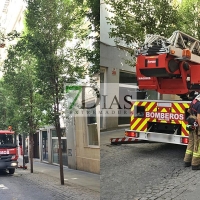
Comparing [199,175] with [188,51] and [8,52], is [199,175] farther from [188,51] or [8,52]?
[8,52]

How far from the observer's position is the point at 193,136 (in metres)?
1.57

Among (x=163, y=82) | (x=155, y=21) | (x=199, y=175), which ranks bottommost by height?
(x=199, y=175)

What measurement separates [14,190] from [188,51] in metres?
1.15

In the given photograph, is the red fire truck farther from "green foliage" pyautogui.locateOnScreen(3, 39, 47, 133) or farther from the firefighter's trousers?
"green foliage" pyautogui.locateOnScreen(3, 39, 47, 133)

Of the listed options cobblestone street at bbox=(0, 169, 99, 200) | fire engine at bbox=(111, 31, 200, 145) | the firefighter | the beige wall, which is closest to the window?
the beige wall

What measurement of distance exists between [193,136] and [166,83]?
14.7 inches

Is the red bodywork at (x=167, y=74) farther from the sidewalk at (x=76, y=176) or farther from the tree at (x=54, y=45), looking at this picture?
the sidewalk at (x=76, y=176)

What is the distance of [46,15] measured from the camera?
772 millimetres

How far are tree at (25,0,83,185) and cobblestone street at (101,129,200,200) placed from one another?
20 cm

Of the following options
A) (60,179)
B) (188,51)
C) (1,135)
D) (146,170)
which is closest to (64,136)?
(60,179)

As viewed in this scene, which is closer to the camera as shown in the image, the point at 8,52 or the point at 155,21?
the point at 8,52

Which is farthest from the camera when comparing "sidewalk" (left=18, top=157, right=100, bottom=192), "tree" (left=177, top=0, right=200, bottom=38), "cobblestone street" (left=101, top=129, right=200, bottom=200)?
"tree" (left=177, top=0, right=200, bottom=38)

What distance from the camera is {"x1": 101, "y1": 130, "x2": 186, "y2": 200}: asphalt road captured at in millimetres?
988

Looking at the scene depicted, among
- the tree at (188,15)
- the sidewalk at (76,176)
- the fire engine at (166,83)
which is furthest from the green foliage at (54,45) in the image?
the tree at (188,15)
